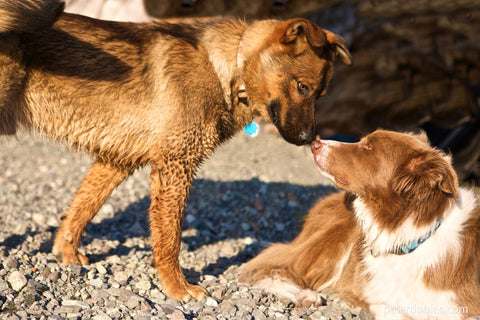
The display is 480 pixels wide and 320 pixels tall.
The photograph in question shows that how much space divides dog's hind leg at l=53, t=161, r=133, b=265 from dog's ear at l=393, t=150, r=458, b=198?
95.0 inches

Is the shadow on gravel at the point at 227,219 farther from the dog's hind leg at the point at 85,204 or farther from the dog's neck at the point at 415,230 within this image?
the dog's neck at the point at 415,230

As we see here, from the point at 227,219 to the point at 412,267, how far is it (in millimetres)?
3003

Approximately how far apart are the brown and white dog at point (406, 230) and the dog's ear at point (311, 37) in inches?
33.2

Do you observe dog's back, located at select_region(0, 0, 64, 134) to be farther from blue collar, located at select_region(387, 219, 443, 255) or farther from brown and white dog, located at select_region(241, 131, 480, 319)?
blue collar, located at select_region(387, 219, 443, 255)

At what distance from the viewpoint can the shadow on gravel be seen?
204 inches

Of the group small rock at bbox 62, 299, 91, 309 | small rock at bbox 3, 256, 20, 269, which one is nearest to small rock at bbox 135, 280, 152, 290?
small rock at bbox 62, 299, 91, 309

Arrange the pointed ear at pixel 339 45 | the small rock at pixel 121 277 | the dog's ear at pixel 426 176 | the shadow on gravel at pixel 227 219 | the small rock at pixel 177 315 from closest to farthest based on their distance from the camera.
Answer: the dog's ear at pixel 426 176 → the small rock at pixel 177 315 → the small rock at pixel 121 277 → the pointed ear at pixel 339 45 → the shadow on gravel at pixel 227 219

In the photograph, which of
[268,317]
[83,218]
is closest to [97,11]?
[83,218]

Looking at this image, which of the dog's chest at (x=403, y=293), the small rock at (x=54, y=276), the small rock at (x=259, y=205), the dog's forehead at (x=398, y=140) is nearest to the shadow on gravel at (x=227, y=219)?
the small rock at (x=259, y=205)

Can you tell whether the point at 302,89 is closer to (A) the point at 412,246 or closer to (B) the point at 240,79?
(B) the point at 240,79

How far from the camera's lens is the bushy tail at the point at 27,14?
3486 millimetres

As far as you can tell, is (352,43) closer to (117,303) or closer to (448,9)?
(448,9)

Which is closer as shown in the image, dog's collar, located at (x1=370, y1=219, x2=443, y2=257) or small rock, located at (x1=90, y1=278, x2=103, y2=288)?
dog's collar, located at (x1=370, y1=219, x2=443, y2=257)

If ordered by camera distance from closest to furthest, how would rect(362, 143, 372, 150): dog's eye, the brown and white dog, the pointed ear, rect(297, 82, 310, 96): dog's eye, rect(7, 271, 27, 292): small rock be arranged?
the brown and white dog, rect(7, 271, 27, 292): small rock, rect(362, 143, 372, 150): dog's eye, rect(297, 82, 310, 96): dog's eye, the pointed ear
